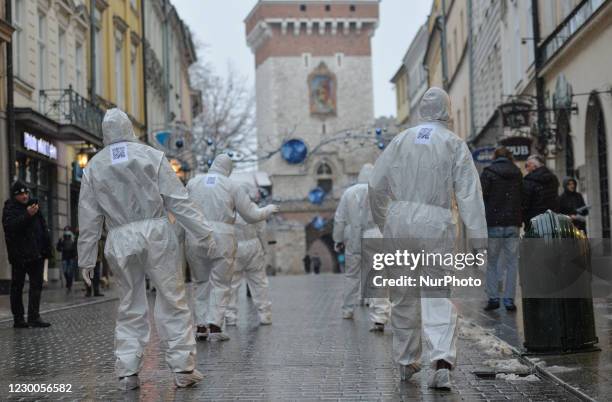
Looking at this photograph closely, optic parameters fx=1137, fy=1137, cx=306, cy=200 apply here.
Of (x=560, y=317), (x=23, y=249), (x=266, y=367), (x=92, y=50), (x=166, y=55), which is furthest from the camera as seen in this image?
(x=166, y=55)

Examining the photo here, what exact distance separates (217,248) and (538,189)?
13.5 ft

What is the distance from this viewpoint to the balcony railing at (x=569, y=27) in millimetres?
19067

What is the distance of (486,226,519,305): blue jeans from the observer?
41.1ft

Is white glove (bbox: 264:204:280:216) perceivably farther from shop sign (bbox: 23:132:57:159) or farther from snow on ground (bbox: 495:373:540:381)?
shop sign (bbox: 23:132:57:159)

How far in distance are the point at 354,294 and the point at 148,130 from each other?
92.0 feet

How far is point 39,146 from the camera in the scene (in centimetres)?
2473

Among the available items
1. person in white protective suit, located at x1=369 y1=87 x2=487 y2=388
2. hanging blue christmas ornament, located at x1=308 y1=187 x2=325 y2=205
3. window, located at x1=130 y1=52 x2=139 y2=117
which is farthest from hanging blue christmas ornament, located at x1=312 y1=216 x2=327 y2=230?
person in white protective suit, located at x1=369 y1=87 x2=487 y2=388

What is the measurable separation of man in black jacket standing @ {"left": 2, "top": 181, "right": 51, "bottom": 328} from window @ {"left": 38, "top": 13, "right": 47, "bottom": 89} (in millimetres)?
12364

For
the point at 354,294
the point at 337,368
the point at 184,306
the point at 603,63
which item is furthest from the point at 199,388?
the point at 603,63

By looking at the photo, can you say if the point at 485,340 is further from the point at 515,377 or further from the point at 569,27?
the point at 569,27

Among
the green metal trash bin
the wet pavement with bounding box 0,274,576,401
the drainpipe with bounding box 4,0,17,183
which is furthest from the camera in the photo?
the drainpipe with bounding box 4,0,17,183

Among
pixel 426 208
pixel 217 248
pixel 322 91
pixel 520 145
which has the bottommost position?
pixel 217 248

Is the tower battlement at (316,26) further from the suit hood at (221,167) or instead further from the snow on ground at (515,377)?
the snow on ground at (515,377)

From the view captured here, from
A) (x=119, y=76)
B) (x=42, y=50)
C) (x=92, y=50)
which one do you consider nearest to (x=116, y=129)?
(x=42, y=50)
